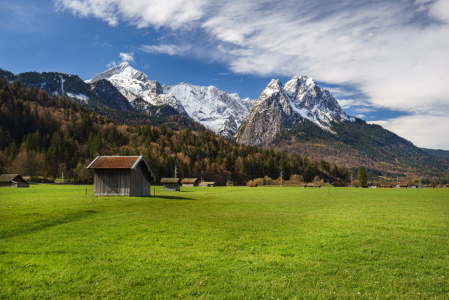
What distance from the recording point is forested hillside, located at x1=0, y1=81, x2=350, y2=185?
13075 cm

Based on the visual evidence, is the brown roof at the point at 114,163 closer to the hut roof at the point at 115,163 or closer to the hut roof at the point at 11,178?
the hut roof at the point at 115,163

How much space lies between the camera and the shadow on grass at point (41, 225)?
550 inches

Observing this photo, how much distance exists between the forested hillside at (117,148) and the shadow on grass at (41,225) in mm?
111038

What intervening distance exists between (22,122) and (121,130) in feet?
238

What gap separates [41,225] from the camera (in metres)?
16.5

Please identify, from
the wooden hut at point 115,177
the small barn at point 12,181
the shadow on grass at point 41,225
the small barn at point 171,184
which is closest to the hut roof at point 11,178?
the small barn at point 12,181

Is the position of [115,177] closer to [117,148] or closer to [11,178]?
[11,178]

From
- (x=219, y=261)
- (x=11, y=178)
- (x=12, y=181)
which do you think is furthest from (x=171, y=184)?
(x=219, y=261)

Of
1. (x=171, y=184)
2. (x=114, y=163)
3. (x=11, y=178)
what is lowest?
(x=171, y=184)

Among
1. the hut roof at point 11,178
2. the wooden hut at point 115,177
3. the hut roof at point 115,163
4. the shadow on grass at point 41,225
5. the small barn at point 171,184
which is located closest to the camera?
the shadow on grass at point 41,225

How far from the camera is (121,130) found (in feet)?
617

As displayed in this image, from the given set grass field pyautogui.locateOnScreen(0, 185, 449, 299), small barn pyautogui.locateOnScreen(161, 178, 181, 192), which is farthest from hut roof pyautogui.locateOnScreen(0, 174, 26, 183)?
grass field pyautogui.locateOnScreen(0, 185, 449, 299)

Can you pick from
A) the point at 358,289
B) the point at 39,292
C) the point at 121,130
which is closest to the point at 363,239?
the point at 358,289

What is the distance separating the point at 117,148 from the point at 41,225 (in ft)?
513
